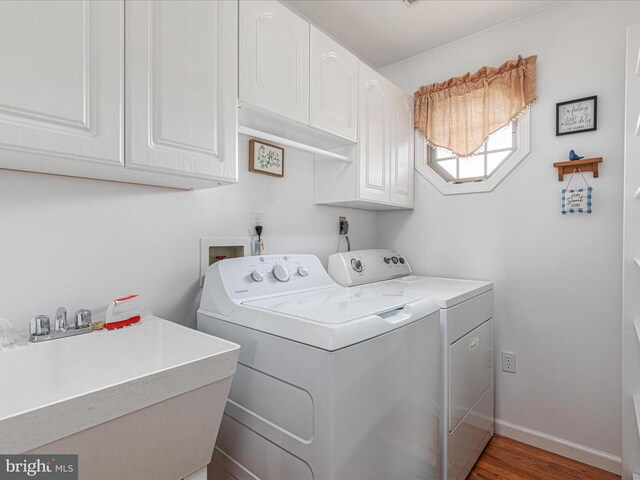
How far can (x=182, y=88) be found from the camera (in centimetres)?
113

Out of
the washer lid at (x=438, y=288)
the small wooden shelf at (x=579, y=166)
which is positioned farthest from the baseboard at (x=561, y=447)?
the small wooden shelf at (x=579, y=166)

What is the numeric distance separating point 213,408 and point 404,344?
68 cm

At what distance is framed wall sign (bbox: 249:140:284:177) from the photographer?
1.81 metres

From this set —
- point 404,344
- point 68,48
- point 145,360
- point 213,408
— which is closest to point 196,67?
point 68,48

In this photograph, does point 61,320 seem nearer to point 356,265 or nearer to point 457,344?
point 356,265

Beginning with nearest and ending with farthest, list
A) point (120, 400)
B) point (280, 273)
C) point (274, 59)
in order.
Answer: point (120, 400) < point (274, 59) < point (280, 273)

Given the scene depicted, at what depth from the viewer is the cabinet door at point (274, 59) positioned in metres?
1.34

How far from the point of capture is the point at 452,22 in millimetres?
2182

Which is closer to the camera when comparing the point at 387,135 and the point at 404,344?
the point at 404,344

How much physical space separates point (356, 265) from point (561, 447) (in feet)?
5.28

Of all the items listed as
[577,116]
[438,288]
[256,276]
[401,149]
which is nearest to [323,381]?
[256,276]

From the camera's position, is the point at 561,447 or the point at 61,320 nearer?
the point at 61,320

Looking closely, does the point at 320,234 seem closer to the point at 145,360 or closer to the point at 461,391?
the point at 461,391

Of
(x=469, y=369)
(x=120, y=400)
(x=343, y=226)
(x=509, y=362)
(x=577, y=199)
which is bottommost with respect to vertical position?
(x=509, y=362)
